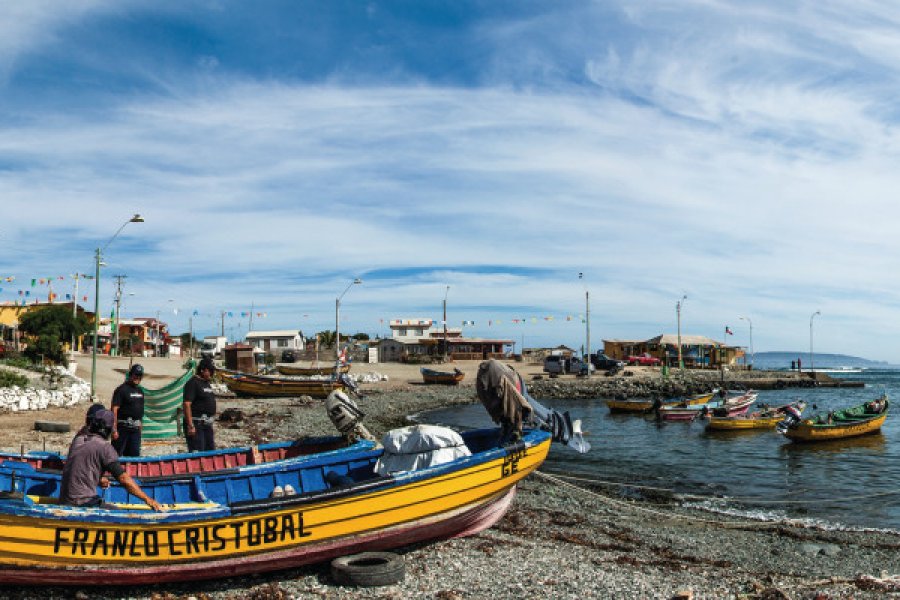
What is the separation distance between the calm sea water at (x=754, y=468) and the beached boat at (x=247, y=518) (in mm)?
10986

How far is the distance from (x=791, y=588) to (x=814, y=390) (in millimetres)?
76130

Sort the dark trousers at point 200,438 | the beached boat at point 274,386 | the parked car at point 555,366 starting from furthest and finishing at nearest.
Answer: the parked car at point 555,366 < the beached boat at point 274,386 < the dark trousers at point 200,438

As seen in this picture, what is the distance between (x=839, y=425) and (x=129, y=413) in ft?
103

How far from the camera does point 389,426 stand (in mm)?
35156

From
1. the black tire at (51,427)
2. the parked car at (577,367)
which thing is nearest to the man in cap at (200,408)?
the black tire at (51,427)

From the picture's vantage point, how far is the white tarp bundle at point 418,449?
1092cm

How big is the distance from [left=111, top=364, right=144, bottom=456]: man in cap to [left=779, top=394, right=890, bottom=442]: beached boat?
2803cm

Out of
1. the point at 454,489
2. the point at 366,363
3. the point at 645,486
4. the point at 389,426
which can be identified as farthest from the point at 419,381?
the point at 454,489

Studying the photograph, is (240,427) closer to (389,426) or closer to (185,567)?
(389,426)

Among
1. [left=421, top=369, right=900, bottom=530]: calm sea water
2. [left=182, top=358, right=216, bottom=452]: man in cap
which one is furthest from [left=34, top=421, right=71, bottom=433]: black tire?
[left=421, top=369, right=900, bottom=530]: calm sea water

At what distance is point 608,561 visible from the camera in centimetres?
1100

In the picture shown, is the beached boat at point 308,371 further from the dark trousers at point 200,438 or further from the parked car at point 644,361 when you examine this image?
the parked car at point 644,361

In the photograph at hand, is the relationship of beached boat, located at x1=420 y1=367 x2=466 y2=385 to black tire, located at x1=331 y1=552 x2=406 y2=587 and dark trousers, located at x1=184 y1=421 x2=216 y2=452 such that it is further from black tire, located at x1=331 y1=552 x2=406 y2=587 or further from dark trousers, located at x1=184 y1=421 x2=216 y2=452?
black tire, located at x1=331 y1=552 x2=406 y2=587

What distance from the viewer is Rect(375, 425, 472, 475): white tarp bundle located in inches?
430
